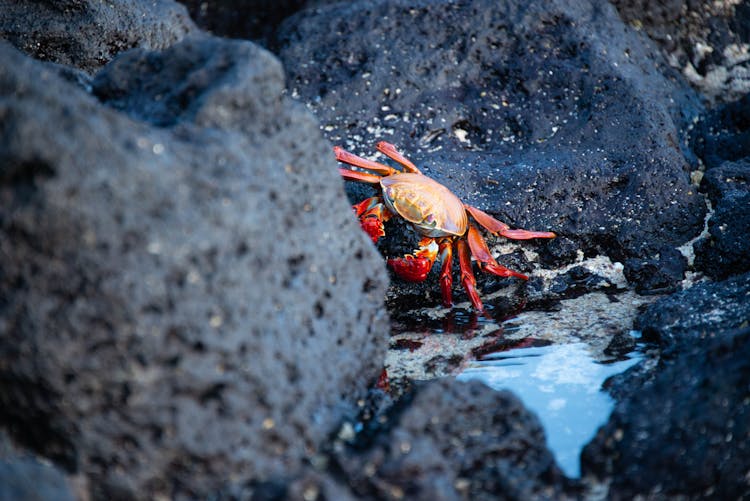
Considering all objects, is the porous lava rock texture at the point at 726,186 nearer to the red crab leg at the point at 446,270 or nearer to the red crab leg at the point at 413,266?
the red crab leg at the point at 446,270

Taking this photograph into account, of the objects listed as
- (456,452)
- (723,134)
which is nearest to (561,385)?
(456,452)

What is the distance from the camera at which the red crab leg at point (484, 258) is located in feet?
13.6

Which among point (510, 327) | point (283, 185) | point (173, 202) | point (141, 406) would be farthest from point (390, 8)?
point (141, 406)

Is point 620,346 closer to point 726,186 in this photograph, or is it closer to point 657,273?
point 657,273

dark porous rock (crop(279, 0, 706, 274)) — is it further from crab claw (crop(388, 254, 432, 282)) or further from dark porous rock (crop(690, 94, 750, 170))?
crab claw (crop(388, 254, 432, 282))

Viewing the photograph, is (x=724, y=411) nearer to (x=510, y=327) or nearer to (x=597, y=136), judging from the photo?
(x=510, y=327)

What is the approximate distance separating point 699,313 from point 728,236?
104cm

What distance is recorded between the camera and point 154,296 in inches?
80.9

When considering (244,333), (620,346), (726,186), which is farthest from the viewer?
(726,186)

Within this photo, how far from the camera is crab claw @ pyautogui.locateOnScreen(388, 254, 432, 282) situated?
3.99 meters

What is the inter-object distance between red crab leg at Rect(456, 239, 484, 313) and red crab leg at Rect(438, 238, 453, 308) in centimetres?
6

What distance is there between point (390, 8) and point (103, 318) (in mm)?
3691

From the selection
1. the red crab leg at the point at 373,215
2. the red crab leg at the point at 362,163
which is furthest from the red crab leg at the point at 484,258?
the red crab leg at the point at 362,163

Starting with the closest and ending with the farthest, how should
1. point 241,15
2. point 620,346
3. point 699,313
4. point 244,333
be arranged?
point 244,333 < point 699,313 < point 620,346 < point 241,15
